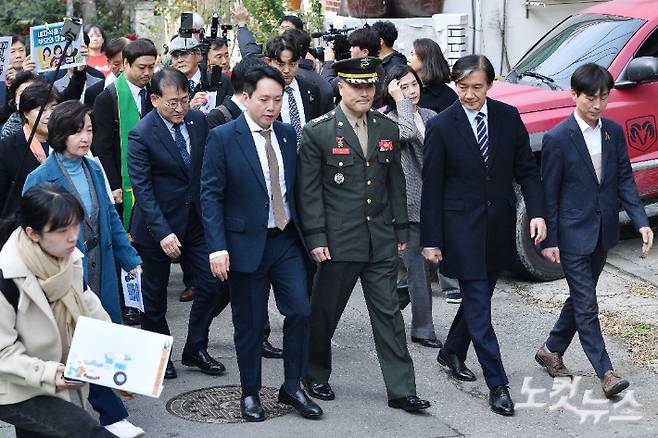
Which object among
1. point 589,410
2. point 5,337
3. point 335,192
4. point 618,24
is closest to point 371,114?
point 335,192

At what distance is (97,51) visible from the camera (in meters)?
12.0

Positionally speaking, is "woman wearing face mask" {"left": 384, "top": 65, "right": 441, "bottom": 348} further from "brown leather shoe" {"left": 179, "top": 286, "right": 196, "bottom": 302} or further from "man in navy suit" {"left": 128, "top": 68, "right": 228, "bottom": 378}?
"brown leather shoe" {"left": 179, "top": 286, "right": 196, "bottom": 302}

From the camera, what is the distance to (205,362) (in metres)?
7.29

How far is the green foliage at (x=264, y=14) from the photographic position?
1562 cm

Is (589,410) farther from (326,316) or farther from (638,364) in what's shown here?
(326,316)

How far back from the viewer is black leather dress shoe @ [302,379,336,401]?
6840 millimetres

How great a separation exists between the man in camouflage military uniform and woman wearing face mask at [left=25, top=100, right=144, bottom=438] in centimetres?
109

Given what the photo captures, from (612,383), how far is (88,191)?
3.27 metres

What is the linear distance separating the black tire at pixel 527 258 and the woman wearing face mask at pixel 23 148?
13.0 feet

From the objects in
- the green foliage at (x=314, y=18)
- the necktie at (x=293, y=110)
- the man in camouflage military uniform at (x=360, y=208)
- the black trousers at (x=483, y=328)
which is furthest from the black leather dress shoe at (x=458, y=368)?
the green foliage at (x=314, y=18)

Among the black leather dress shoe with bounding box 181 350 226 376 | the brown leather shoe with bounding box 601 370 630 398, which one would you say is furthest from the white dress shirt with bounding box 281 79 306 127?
the brown leather shoe with bounding box 601 370 630 398

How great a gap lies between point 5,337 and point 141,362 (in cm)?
58

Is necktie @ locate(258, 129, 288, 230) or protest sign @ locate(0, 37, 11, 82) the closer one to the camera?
necktie @ locate(258, 129, 288, 230)

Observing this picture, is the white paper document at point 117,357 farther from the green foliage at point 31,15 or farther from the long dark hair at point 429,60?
the green foliage at point 31,15
